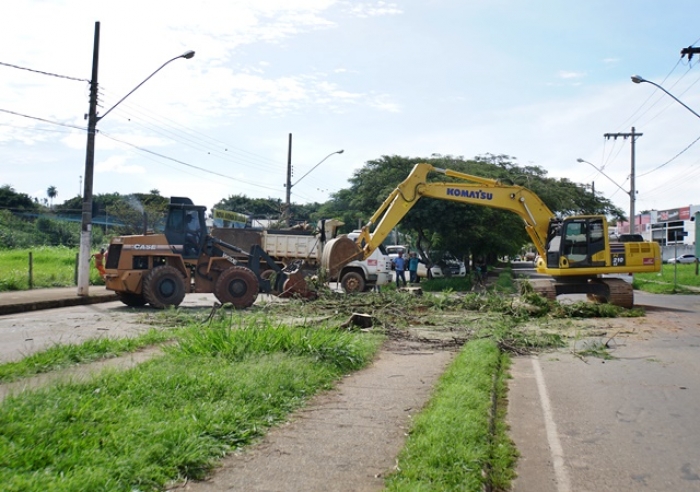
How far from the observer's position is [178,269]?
63.6 ft

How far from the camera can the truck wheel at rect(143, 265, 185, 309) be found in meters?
18.4

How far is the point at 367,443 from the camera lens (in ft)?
19.6

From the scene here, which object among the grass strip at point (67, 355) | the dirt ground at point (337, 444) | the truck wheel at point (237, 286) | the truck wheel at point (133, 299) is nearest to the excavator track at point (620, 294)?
the truck wheel at point (237, 286)

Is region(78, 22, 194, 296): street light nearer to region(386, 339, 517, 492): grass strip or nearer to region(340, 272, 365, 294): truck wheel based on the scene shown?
region(340, 272, 365, 294): truck wheel

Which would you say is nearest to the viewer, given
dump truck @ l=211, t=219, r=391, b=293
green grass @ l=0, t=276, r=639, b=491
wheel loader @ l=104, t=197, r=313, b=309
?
green grass @ l=0, t=276, r=639, b=491

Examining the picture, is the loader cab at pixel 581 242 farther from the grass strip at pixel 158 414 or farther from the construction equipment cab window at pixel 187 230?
the grass strip at pixel 158 414

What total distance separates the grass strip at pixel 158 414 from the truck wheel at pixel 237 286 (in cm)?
978

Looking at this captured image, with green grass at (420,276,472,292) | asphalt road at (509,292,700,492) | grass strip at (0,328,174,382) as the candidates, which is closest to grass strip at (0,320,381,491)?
grass strip at (0,328,174,382)

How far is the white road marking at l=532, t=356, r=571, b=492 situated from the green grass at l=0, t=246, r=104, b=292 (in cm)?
1961

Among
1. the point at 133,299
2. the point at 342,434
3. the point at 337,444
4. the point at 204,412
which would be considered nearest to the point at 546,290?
the point at 133,299

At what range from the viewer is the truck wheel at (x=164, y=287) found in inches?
725

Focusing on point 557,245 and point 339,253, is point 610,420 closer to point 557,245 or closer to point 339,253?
point 557,245

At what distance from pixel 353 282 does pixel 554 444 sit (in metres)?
19.7

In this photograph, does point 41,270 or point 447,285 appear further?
point 447,285
